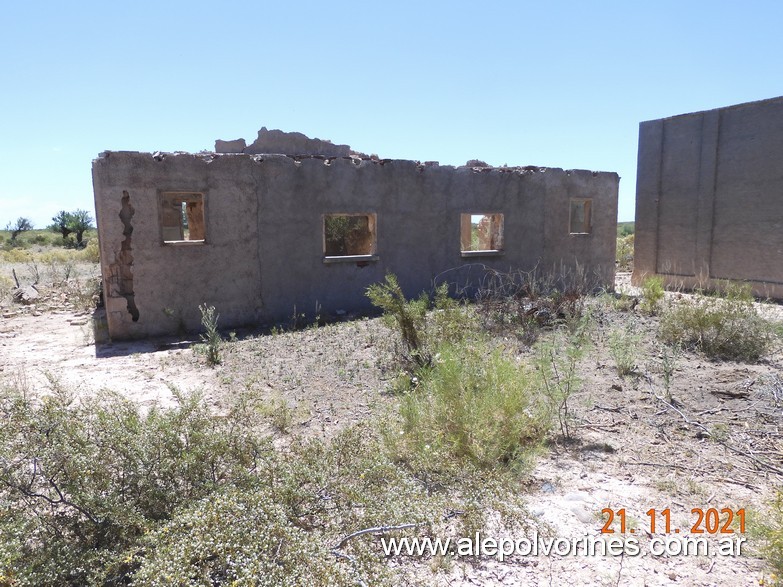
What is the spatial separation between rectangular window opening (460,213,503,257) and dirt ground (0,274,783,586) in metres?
3.48

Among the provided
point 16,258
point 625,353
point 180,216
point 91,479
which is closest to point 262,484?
point 91,479

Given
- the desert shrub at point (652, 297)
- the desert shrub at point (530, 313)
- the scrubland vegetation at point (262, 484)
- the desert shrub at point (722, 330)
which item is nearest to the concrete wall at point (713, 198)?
the desert shrub at point (652, 297)

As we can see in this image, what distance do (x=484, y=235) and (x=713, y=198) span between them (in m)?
7.00

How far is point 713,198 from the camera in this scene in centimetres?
1280

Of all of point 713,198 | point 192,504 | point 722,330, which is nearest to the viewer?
point 192,504

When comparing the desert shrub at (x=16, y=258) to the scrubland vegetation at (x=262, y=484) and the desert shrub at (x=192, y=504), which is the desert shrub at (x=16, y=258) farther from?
the desert shrub at (x=192, y=504)

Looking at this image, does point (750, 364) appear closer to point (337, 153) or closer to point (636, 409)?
point (636, 409)

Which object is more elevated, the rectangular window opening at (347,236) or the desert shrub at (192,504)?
the rectangular window opening at (347,236)

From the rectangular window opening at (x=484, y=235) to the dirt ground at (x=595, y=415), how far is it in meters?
3.48

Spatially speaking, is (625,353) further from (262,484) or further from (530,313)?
(262,484)

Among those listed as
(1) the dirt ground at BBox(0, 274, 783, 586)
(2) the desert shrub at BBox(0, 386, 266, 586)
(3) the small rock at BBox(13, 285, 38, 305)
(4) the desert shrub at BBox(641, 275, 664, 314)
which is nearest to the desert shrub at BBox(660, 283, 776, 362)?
(1) the dirt ground at BBox(0, 274, 783, 586)

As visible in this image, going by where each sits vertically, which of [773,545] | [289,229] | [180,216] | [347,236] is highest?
[180,216]

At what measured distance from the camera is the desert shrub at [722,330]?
6230mm

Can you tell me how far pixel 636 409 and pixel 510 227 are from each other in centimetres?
728
